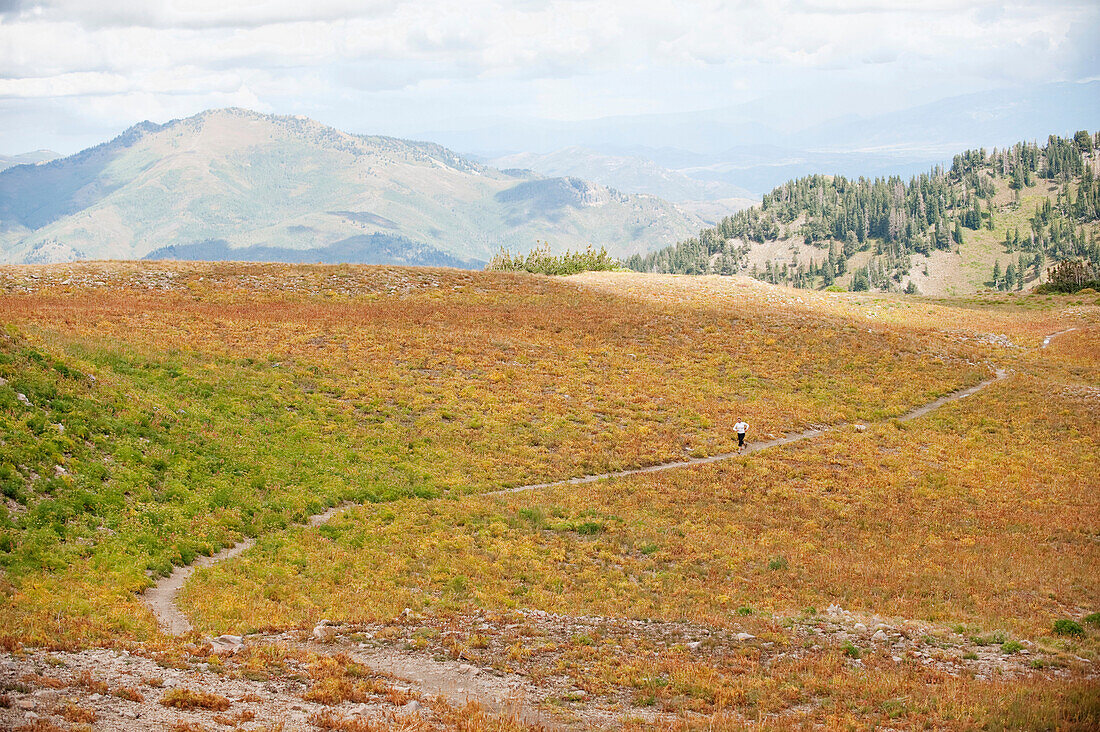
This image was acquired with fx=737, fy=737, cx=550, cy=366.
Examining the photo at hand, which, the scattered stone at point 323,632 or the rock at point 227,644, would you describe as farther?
the scattered stone at point 323,632

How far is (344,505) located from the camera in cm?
2980

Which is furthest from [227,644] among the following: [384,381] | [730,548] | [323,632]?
[384,381]

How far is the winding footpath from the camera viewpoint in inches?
776

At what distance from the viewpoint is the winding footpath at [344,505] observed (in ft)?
64.7

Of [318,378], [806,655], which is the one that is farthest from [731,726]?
[318,378]

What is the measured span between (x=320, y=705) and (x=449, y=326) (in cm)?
4431

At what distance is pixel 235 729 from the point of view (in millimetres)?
13344

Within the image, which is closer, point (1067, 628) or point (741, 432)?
point (1067, 628)

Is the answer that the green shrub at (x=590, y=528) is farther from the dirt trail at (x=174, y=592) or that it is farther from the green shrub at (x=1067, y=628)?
the green shrub at (x=1067, y=628)

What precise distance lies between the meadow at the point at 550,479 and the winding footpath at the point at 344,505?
18.1 inches

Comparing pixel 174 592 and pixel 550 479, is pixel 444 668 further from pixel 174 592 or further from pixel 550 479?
pixel 550 479

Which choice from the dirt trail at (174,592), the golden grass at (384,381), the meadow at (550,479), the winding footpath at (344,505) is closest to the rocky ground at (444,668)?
→ the meadow at (550,479)

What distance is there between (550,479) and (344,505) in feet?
32.0

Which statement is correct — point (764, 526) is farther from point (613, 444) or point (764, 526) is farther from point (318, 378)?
point (318, 378)
